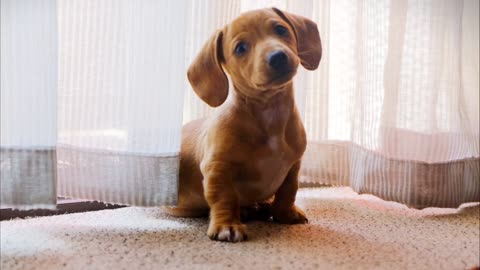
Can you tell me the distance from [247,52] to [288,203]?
0.40 meters

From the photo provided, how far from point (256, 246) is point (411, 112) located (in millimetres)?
661

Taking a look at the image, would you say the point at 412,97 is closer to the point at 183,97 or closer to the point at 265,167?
the point at 265,167

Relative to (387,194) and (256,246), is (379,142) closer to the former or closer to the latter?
(387,194)

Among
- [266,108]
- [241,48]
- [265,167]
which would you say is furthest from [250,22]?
[265,167]

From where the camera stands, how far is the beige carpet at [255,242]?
93 cm

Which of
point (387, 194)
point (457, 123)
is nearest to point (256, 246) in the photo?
point (387, 194)

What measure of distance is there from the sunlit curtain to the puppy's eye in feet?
0.85

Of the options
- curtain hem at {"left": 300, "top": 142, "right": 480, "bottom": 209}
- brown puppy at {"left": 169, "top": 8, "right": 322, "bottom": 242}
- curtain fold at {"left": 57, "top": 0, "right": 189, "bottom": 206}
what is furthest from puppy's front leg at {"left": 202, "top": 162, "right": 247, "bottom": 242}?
curtain hem at {"left": 300, "top": 142, "right": 480, "bottom": 209}

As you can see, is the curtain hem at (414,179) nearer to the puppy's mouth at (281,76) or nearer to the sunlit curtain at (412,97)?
the sunlit curtain at (412,97)

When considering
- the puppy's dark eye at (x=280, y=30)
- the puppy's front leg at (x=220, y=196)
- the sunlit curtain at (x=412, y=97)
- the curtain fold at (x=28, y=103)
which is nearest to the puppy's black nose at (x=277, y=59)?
the puppy's dark eye at (x=280, y=30)

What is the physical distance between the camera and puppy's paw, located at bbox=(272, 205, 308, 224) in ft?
4.08

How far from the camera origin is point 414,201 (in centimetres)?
139

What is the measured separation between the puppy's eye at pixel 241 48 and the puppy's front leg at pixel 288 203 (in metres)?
0.33

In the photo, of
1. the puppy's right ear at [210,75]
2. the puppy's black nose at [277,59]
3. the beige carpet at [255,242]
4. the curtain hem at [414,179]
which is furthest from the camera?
the curtain hem at [414,179]
